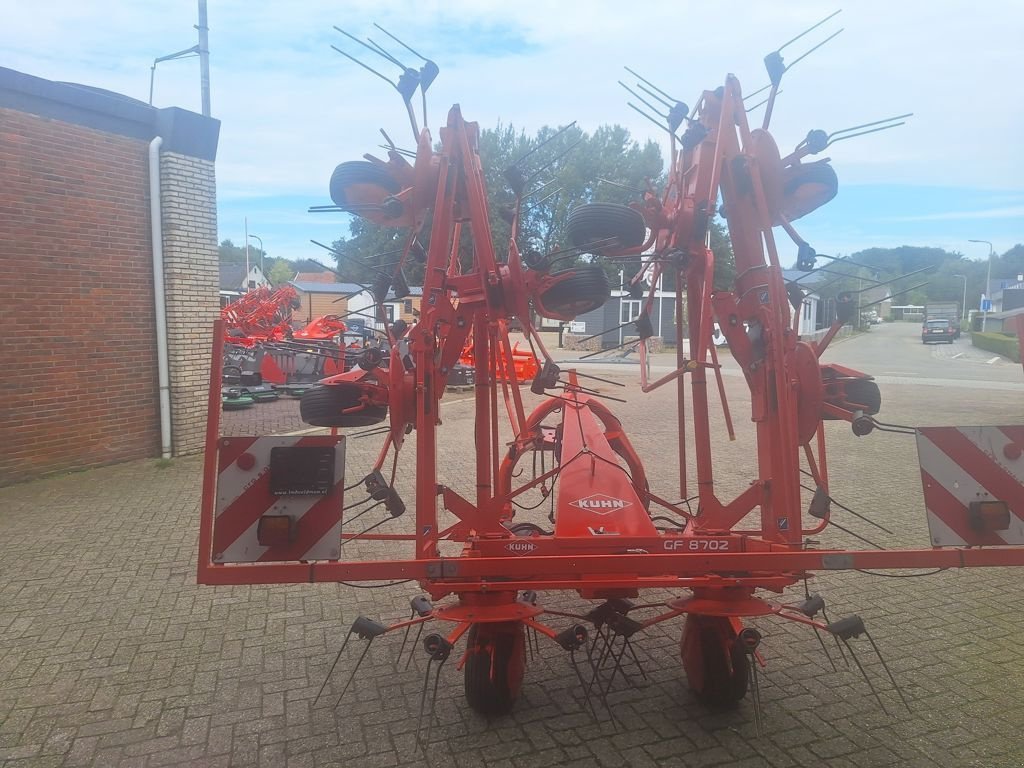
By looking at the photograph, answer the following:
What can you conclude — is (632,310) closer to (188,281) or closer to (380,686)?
(188,281)

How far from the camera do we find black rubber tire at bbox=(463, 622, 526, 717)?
313cm

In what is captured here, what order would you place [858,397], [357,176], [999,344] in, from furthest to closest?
[999,344] < [357,176] < [858,397]

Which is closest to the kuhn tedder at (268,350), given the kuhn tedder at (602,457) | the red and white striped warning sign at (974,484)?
the kuhn tedder at (602,457)

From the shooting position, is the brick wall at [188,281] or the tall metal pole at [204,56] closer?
the brick wall at [188,281]

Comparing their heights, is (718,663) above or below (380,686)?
above

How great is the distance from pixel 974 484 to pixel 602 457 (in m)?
1.83

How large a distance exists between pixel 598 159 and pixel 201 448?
85.4 feet

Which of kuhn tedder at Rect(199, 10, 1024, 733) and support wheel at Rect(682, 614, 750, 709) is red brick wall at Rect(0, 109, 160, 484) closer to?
kuhn tedder at Rect(199, 10, 1024, 733)

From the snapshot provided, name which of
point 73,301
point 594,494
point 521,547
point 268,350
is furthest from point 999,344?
point 521,547

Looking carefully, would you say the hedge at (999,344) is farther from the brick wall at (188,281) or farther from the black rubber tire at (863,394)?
the black rubber tire at (863,394)

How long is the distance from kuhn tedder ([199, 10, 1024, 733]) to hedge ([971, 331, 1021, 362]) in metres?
31.7

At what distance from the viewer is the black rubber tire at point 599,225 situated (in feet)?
11.0

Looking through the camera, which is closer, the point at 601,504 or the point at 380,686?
the point at 380,686

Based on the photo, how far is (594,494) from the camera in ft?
12.1
